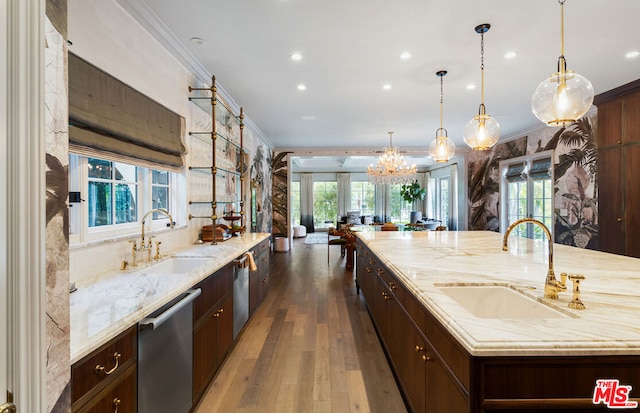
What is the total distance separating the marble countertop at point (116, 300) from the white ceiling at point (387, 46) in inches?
77.3

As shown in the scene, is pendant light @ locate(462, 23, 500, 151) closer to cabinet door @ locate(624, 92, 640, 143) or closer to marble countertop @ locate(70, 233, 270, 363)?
cabinet door @ locate(624, 92, 640, 143)

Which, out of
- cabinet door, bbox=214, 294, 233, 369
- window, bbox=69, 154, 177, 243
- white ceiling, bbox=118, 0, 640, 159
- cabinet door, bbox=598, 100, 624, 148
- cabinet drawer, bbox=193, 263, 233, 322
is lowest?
cabinet door, bbox=214, 294, 233, 369

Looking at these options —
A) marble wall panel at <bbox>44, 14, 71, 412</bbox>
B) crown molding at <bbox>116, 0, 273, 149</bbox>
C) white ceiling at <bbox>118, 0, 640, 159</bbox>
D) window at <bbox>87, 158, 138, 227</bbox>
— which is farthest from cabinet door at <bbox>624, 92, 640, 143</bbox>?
window at <bbox>87, 158, 138, 227</bbox>

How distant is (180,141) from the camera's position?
301 cm

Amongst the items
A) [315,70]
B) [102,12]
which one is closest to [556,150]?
[315,70]

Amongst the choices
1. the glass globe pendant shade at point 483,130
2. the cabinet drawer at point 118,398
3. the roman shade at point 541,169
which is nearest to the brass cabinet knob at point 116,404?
the cabinet drawer at point 118,398

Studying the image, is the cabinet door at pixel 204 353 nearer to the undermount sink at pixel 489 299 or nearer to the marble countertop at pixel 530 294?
the marble countertop at pixel 530 294

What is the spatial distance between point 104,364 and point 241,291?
187cm

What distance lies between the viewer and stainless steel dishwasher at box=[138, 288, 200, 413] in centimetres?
133

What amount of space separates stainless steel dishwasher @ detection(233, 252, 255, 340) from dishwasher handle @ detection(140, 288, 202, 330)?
0.92 meters

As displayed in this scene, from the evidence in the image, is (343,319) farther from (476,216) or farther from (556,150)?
(476,216)

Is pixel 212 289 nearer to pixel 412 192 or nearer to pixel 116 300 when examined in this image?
pixel 116 300

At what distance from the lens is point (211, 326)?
2.15 meters

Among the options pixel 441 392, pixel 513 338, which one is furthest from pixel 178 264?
pixel 513 338
